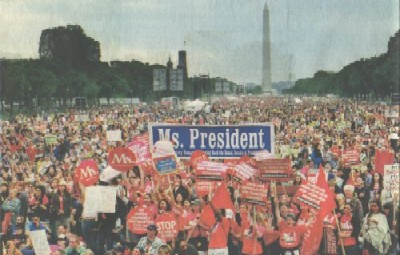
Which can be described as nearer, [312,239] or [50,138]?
[312,239]

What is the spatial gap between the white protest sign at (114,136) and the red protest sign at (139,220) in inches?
62.4

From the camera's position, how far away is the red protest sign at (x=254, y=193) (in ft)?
31.4

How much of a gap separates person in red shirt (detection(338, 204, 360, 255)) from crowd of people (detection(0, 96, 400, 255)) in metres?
0.01

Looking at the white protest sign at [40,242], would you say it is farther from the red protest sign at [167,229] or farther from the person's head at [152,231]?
the red protest sign at [167,229]

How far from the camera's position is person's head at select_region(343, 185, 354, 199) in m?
9.76

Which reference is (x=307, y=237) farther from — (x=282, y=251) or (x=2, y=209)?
(x=2, y=209)

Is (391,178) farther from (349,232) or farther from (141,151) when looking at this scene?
(141,151)

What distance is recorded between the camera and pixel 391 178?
977 centimetres

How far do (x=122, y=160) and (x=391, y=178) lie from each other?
3991mm

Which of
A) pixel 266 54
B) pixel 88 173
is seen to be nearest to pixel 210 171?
pixel 88 173

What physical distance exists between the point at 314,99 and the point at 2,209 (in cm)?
550

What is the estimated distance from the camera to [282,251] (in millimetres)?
9305

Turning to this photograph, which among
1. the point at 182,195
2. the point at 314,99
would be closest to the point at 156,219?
the point at 182,195

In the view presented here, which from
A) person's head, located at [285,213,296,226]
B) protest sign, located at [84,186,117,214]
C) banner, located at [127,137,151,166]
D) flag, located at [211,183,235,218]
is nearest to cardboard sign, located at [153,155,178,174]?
banner, located at [127,137,151,166]
